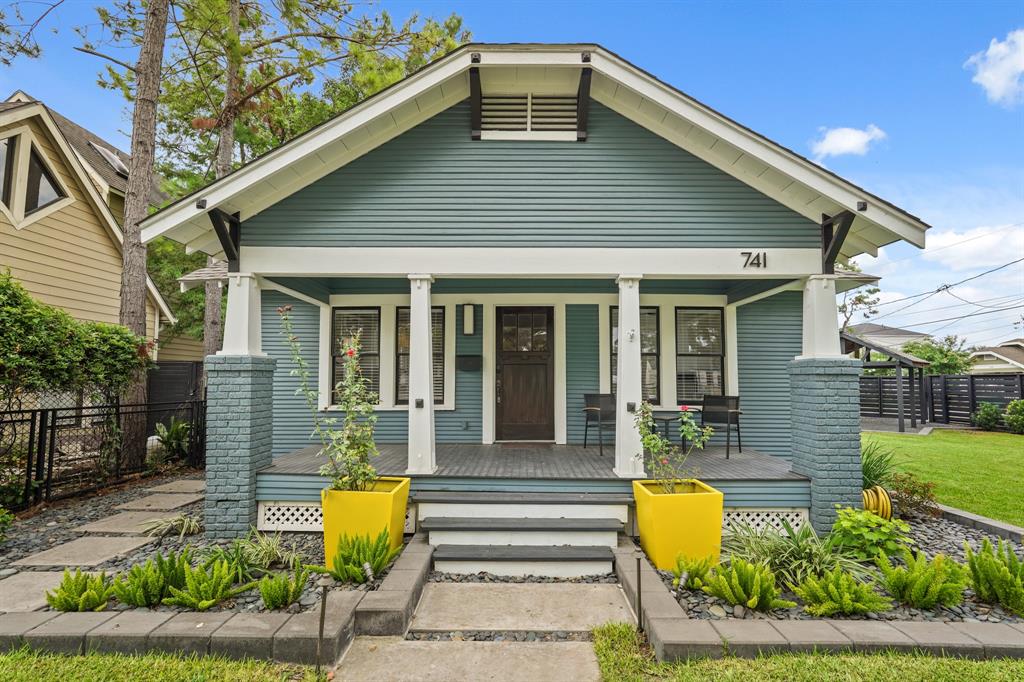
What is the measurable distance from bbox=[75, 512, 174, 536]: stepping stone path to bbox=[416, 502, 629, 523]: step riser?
3071 mm

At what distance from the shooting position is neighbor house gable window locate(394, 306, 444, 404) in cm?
709

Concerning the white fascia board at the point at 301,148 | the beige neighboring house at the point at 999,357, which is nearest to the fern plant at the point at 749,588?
the white fascia board at the point at 301,148

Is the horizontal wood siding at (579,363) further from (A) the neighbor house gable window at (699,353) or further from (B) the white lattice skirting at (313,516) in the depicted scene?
(B) the white lattice skirting at (313,516)

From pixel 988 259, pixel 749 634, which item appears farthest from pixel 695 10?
pixel 988 259

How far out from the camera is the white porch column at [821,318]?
15.5 feet

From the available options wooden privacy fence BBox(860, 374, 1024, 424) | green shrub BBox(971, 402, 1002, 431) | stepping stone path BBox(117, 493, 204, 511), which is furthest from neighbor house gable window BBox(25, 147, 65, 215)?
green shrub BBox(971, 402, 1002, 431)

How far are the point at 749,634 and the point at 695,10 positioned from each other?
585 inches

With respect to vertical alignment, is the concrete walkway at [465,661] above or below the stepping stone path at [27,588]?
below

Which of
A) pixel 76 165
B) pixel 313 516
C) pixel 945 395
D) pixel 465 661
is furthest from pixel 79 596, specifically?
pixel 945 395

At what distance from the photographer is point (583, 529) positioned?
438 centimetres

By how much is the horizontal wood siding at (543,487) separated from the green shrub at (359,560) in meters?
1.02

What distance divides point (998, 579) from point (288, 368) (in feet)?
25.8

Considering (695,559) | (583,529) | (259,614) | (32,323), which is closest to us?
(259,614)

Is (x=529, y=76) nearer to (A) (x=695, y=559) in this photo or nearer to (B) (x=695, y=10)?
(A) (x=695, y=559)
